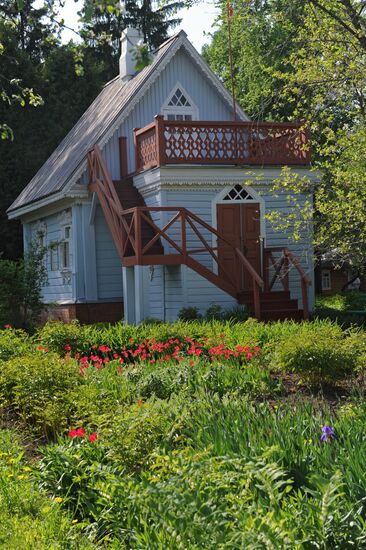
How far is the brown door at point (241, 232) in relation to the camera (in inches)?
830

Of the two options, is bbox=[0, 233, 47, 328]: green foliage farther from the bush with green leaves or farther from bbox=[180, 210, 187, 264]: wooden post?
the bush with green leaves

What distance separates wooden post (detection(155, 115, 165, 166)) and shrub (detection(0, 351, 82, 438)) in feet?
33.9

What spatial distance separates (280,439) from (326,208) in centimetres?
1128

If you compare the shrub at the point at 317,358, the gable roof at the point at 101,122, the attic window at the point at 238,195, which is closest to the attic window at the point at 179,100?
the gable roof at the point at 101,122

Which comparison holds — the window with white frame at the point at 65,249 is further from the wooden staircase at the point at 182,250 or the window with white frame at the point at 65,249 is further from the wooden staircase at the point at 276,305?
the wooden staircase at the point at 276,305

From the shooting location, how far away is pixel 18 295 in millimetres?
19688

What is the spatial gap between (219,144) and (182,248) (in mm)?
3854

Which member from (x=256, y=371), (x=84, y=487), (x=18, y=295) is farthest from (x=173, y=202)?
(x=84, y=487)

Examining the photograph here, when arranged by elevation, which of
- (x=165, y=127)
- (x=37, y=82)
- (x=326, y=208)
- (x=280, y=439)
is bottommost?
(x=280, y=439)

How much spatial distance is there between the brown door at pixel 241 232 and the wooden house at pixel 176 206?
0.02 meters

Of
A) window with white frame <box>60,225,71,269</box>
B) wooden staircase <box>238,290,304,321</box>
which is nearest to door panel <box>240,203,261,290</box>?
wooden staircase <box>238,290,304,321</box>

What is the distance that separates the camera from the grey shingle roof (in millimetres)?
23688

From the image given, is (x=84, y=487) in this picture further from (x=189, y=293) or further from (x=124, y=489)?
(x=189, y=293)

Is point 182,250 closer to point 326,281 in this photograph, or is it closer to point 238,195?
point 238,195
